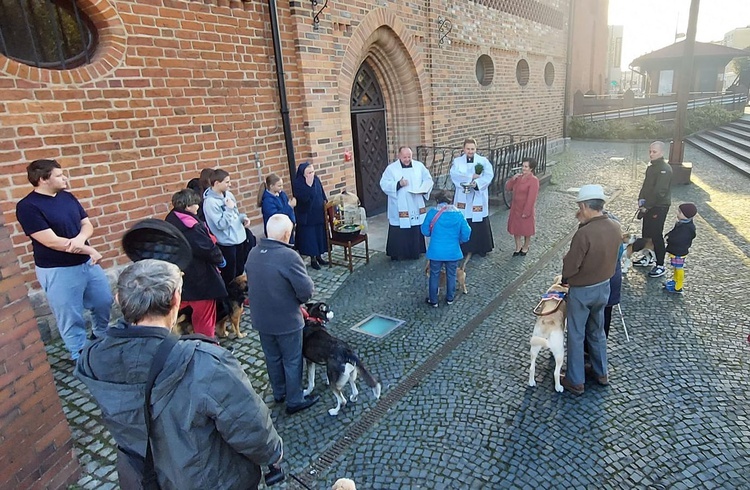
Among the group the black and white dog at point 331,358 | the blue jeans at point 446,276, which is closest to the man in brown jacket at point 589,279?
the black and white dog at point 331,358

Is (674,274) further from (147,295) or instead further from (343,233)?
(147,295)

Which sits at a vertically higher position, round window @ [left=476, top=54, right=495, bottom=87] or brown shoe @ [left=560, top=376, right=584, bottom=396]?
round window @ [left=476, top=54, right=495, bottom=87]

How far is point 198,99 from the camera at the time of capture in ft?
20.0

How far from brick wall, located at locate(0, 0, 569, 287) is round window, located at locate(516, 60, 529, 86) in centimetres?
562

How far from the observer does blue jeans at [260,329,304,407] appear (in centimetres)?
369

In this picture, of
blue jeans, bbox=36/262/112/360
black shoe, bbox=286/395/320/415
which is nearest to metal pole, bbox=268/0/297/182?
blue jeans, bbox=36/262/112/360

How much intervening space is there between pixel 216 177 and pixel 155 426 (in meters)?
3.81

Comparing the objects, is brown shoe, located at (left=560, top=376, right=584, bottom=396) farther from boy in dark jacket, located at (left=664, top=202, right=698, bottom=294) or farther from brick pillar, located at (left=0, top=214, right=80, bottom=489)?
brick pillar, located at (left=0, top=214, right=80, bottom=489)

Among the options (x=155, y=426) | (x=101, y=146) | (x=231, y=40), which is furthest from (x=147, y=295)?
(x=231, y=40)

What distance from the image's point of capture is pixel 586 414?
367 cm

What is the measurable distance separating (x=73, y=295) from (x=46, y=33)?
2959 millimetres

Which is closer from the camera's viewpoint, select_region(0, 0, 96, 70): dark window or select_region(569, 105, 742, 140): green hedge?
select_region(0, 0, 96, 70): dark window

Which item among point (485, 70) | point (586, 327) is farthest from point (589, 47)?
point (586, 327)

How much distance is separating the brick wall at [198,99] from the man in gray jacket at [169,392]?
4041 millimetres
